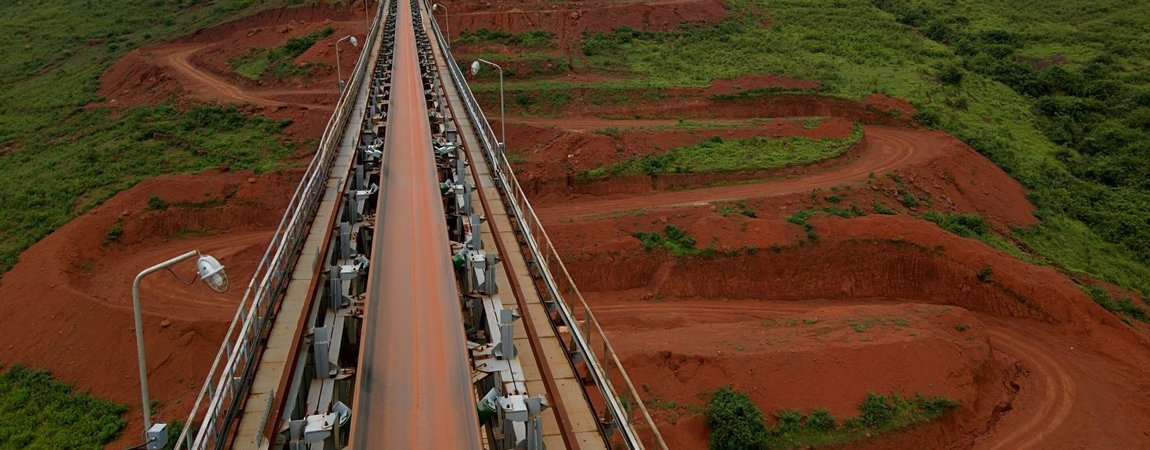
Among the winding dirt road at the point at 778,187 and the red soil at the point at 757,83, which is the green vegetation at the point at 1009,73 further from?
the winding dirt road at the point at 778,187

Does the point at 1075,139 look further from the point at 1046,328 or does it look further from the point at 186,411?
the point at 186,411

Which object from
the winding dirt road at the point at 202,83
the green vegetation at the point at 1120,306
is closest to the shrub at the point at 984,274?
the green vegetation at the point at 1120,306

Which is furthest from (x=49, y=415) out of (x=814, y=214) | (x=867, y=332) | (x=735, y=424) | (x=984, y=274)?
(x=984, y=274)

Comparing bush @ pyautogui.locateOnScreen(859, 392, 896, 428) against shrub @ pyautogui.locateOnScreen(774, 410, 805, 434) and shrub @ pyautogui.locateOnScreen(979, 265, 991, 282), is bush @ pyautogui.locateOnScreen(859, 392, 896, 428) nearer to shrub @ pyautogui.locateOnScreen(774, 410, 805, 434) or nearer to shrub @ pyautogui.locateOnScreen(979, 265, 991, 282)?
shrub @ pyautogui.locateOnScreen(774, 410, 805, 434)

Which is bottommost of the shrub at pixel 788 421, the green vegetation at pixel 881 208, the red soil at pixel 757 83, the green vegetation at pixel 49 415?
the green vegetation at pixel 49 415

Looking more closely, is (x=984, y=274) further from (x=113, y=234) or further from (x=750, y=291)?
(x=113, y=234)

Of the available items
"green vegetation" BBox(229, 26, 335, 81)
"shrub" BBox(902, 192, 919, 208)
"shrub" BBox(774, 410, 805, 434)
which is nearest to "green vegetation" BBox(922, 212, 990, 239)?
"shrub" BBox(902, 192, 919, 208)
